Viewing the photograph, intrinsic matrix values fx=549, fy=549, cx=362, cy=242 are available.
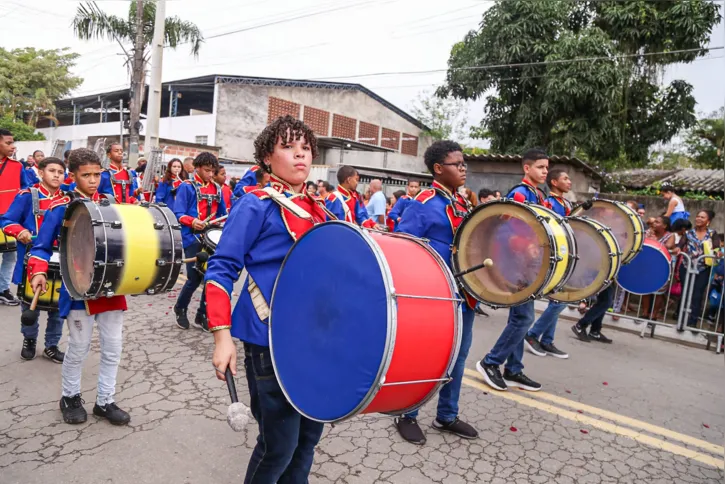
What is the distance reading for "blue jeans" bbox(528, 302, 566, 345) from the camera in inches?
214

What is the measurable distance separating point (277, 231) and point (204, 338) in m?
3.68

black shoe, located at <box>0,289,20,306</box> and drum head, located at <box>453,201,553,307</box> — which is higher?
drum head, located at <box>453,201,553,307</box>

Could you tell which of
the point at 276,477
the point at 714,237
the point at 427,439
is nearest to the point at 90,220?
the point at 276,477

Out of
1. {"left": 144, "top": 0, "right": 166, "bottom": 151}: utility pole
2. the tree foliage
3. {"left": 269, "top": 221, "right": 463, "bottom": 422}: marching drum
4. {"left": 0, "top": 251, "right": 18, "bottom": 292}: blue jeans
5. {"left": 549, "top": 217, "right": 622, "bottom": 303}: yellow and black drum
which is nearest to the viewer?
{"left": 269, "top": 221, "right": 463, "bottom": 422}: marching drum

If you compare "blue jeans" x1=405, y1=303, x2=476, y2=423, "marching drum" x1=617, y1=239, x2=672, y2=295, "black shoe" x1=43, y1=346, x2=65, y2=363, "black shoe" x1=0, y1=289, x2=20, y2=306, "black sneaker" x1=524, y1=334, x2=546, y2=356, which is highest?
"marching drum" x1=617, y1=239, x2=672, y2=295

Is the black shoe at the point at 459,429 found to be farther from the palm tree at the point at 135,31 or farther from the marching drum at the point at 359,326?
the palm tree at the point at 135,31

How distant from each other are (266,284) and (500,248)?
1.86m

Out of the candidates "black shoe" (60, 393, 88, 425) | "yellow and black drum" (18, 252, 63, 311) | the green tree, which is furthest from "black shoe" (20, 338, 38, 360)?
the green tree

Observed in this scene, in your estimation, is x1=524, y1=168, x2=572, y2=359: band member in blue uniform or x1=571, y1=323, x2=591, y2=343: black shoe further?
x1=571, y1=323, x2=591, y2=343: black shoe

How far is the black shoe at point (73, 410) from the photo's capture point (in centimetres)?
354

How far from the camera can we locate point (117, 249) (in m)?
3.30

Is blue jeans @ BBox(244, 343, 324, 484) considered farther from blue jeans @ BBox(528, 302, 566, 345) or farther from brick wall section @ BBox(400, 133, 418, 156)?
brick wall section @ BBox(400, 133, 418, 156)

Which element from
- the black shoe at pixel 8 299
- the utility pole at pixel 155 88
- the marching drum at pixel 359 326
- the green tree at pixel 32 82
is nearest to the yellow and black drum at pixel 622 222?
the marching drum at pixel 359 326

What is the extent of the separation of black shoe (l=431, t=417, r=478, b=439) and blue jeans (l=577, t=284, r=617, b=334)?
328cm
